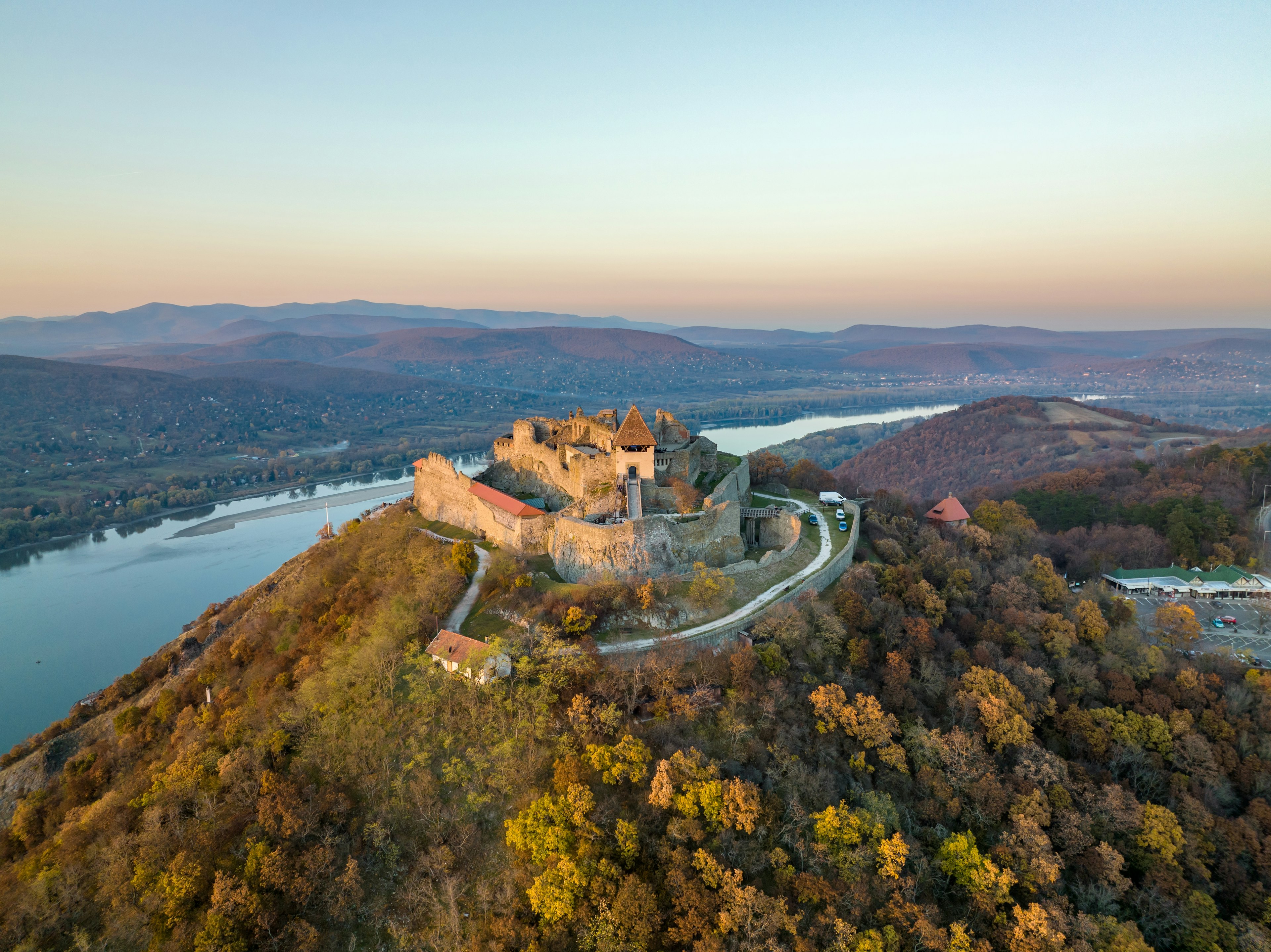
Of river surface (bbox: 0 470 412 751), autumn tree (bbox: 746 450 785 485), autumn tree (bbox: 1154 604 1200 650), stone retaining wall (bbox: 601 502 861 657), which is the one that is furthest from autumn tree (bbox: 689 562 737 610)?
river surface (bbox: 0 470 412 751)

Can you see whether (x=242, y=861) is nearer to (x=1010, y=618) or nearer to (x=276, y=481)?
(x=1010, y=618)

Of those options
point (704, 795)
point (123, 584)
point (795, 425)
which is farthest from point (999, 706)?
point (795, 425)

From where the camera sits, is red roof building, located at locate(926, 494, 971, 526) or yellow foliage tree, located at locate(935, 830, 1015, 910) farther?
red roof building, located at locate(926, 494, 971, 526)

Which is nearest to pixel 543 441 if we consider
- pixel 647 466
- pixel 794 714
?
pixel 647 466

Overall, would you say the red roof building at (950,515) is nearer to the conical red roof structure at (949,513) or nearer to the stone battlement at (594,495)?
the conical red roof structure at (949,513)

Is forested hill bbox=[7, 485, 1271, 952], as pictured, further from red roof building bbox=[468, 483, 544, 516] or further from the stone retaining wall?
red roof building bbox=[468, 483, 544, 516]

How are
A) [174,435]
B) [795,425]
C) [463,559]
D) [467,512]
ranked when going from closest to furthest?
[463,559]
[467,512]
[174,435]
[795,425]

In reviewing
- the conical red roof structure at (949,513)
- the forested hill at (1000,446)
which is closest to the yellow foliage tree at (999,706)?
the conical red roof structure at (949,513)

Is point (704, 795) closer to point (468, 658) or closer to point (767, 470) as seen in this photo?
point (468, 658)
